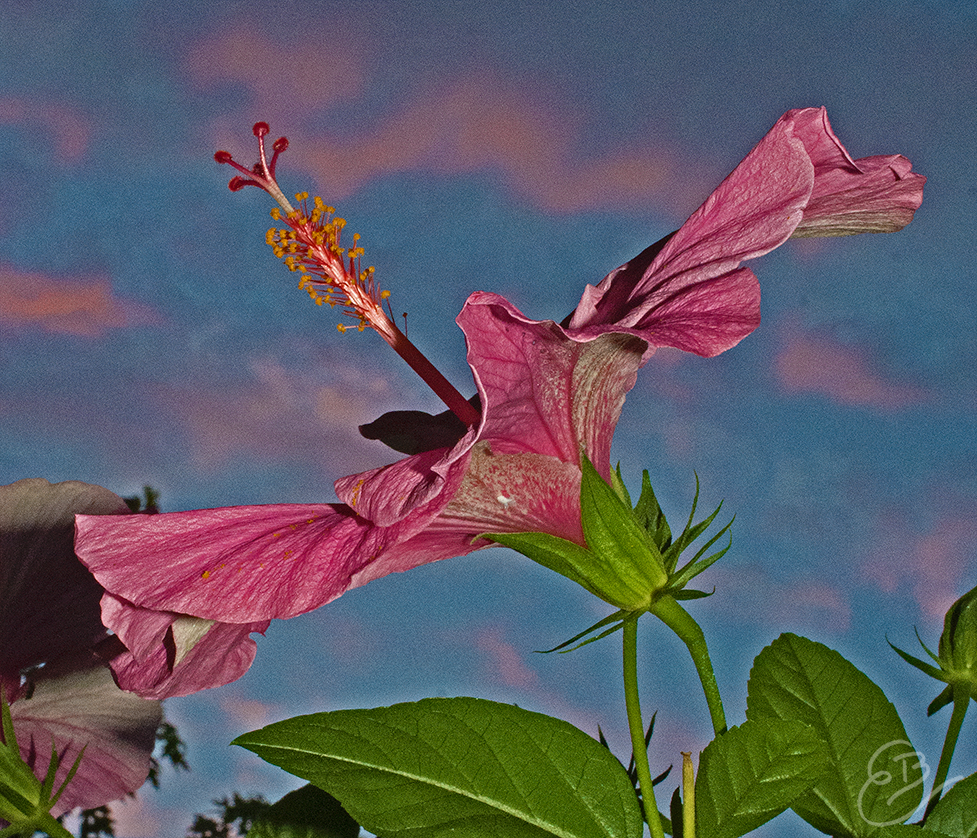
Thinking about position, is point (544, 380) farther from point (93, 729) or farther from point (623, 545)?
point (93, 729)

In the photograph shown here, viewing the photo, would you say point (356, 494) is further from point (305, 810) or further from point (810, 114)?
point (810, 114)

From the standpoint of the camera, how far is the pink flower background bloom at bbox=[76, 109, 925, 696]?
20.2 inches

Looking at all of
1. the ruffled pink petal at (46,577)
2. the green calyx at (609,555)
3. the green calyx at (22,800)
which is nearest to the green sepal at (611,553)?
the green calyx at (609,555)

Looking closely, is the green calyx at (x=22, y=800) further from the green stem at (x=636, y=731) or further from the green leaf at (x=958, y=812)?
the green leaf at (x=958, y=812)

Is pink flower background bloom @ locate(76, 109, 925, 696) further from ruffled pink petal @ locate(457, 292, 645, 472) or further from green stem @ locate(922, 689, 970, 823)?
green stem @ locate(922, 689, 970, 823)

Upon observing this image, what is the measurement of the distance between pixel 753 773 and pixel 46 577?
0.57m

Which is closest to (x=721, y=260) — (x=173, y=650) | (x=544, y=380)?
(x=544, y=380)

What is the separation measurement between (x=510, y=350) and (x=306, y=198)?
0.22m

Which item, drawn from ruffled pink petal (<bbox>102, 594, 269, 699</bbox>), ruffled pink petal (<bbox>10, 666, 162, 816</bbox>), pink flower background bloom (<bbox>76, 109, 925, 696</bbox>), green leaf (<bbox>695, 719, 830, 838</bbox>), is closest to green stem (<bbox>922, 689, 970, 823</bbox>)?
green leaf (<bbox>695, 719, 830, 838</bbox>)

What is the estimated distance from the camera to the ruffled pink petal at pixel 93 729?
0.78 meters

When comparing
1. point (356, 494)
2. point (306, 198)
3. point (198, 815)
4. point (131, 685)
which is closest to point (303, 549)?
point (356, 494)

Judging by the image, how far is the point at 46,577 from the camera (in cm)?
78

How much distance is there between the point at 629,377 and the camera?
23.6 inches

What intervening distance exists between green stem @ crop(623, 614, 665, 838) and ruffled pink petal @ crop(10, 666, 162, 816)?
0.44 meters
